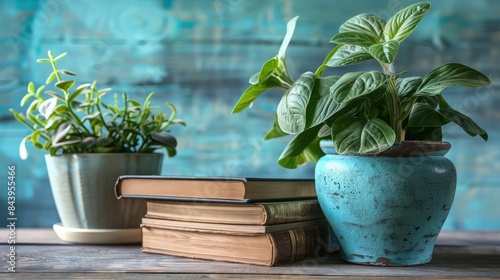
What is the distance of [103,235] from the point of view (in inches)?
40.3

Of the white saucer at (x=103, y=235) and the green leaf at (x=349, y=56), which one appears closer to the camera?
the green leaf at (x=349, y=56)

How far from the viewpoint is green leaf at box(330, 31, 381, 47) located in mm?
790

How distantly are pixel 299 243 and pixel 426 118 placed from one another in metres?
0.26

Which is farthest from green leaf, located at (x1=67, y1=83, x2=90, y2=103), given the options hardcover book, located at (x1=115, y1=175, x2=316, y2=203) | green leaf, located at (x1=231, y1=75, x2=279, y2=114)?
green leaf, located at (x1=231, y1=75, x2=279, y2=114)

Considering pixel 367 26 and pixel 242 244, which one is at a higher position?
pixel 367 26

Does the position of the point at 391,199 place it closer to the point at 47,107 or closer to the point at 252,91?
the point at 252,91

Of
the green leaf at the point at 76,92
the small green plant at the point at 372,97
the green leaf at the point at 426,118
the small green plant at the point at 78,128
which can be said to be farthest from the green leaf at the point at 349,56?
the green leaf at the point at 76,92

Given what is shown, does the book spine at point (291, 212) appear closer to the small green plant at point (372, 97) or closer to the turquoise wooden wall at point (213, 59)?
the small green plant at point (372, 97)

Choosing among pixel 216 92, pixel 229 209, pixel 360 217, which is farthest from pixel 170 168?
pixel 360 217

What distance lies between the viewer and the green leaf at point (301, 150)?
912 mm

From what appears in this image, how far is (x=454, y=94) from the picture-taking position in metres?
1.38

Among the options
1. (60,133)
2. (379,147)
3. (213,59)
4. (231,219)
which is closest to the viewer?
(379,147)

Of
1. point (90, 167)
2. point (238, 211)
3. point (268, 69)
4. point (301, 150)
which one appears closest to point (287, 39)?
point (268, 69)

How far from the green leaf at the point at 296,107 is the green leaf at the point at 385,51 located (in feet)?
0.32
